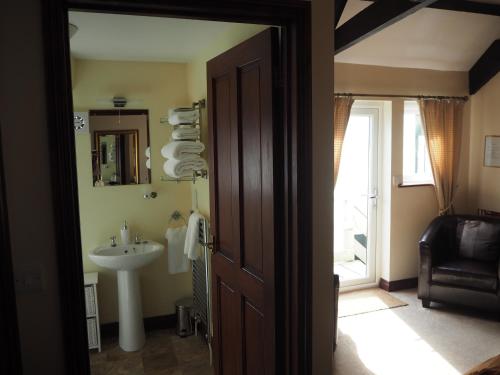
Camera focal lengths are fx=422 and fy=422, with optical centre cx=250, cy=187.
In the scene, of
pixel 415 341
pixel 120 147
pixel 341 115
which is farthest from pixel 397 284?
pixel 120 147

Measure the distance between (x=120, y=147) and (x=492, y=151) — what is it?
3.89 m

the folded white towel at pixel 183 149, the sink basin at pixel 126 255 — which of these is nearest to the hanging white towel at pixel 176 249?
the sink basin at pixel 126 255

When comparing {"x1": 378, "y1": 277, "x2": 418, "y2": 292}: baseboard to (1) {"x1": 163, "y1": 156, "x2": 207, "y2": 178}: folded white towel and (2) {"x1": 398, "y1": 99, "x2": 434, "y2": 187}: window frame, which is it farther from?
(1) {"x1": 163, "y1": 156, "x2": 207, "y2": 178}: folded white towel

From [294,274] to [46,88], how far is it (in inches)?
46.4

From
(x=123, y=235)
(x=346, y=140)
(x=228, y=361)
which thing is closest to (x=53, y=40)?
(x=228, y=361)

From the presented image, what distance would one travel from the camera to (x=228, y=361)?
2354 millimetres

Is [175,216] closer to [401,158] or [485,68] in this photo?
[401,158]

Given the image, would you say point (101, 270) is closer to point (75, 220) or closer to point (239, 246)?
point (239, 246)

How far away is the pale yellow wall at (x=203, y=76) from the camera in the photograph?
2553 millimetres

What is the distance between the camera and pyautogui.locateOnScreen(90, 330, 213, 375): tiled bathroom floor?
3.07m

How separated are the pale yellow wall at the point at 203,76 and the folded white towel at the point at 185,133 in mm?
98

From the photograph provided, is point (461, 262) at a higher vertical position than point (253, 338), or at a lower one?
lower

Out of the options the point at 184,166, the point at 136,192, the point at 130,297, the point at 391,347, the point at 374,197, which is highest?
the point at 184,166

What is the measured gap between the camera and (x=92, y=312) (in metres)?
3.34
